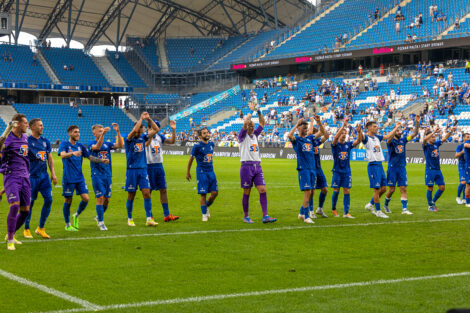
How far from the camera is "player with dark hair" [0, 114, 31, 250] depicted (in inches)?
406

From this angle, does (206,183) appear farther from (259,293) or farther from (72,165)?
(259,293)

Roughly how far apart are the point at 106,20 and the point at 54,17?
667 centimetres

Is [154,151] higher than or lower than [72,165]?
higher

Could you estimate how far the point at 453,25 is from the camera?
51000 millimetres

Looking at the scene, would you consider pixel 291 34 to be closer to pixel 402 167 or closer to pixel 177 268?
pixel 402 167

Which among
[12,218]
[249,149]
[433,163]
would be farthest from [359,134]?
[12,218]

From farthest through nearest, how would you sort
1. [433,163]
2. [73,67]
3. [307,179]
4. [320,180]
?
1. [73,67]
2. [433,163]
3. [320,180]
4. [307,179]

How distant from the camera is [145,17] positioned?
7938 cm

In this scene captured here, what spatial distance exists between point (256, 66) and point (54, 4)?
26.9 meters

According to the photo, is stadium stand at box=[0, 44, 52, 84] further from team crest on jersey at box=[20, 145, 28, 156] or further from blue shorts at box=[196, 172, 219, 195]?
team crest on jersey at box=[20, 145, 28, 156]

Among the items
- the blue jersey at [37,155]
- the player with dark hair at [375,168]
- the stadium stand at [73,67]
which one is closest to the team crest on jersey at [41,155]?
the blue jersey at [37,155]

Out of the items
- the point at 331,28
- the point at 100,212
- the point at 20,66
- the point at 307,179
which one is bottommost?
the point at 100,212

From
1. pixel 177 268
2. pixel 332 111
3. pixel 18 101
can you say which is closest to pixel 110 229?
pixel 177 268

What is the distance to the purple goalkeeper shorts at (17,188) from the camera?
33.8 feet
